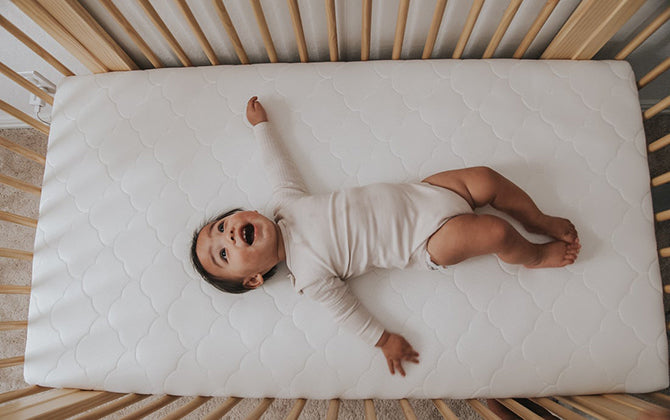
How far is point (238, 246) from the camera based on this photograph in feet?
2.83

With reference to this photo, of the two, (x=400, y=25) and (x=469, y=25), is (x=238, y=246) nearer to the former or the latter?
(x=400, y=25)

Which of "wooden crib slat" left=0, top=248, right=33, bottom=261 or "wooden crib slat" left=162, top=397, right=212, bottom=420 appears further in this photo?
"wooden crib slat" left=0, top=248, right=33, bottom=261

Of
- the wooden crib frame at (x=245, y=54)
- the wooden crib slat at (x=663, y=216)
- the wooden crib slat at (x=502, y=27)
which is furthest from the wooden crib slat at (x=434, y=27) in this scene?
the wooden crib slat at (x=663, y=216)

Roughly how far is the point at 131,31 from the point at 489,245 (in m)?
0.92

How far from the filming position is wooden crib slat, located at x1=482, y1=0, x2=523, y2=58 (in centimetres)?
87

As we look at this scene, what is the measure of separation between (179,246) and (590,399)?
3.22 ft

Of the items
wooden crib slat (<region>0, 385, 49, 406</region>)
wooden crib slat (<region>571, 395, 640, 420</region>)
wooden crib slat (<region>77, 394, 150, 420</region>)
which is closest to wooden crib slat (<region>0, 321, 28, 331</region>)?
wooden crib slat (<region>0, 385, 49, 406</region>)

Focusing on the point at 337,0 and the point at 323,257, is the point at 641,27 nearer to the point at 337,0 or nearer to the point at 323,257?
the point at 337,0

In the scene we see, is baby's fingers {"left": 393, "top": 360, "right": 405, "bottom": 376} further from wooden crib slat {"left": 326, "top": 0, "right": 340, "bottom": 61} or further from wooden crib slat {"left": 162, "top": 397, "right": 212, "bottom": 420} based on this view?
wooden crib slat {"left": 326, "top": 0, "right": 340, "bottom": 61}

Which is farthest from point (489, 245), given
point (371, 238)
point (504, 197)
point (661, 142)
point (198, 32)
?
point (198, 32)

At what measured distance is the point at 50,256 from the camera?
0.99 meters

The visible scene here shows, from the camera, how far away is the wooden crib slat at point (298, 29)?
88 cm

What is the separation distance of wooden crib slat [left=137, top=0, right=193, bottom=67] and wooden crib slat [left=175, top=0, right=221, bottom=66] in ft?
0.18

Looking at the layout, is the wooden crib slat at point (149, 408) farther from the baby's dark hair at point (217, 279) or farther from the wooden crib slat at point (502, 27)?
the wooden crib slat at point (502, 27)
